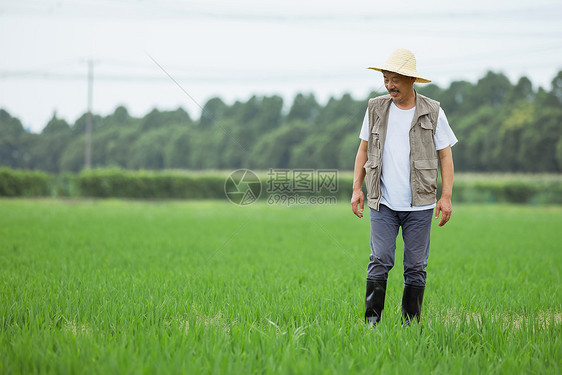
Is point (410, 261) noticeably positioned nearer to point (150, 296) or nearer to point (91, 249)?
point (150, 296)

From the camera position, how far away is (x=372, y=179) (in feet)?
9.85

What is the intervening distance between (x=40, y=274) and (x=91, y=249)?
1.99 metres

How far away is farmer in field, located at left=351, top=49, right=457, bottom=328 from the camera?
2.93 metres

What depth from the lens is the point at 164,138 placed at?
54.9 metres

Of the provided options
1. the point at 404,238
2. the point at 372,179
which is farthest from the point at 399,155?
the point at 404,238

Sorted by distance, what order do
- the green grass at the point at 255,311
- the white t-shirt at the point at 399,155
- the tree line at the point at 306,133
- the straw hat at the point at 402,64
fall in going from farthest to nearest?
the tree line at the point at 306,133
the white t-shirt at the point at 399,155
the straw hat at the point at 402,64
the green grass at the point at 255,311

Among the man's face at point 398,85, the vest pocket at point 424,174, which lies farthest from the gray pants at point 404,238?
the man's face at point 398,85

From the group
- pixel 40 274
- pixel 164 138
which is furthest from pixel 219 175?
pixel 164 138

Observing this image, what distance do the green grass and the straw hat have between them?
1.56 metres

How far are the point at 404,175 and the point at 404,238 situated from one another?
0.41m

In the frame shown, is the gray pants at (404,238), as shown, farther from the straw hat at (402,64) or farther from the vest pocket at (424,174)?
the straw hat at (402,64)

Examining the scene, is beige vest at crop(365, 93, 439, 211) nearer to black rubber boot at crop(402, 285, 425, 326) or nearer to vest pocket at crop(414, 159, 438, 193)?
vest pocket at crop(414, 159, 438, 193)

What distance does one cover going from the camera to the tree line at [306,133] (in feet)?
134

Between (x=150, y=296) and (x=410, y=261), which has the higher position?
(x=410, y=261)
